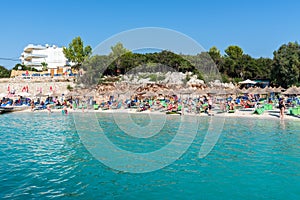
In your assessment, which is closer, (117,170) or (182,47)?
(117,170)

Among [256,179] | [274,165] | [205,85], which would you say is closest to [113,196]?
[256,179]

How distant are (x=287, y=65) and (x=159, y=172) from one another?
3201 centimetres

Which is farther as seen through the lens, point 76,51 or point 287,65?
point 76,51

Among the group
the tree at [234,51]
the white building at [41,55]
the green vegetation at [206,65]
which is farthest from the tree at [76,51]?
the tree at [234,51]

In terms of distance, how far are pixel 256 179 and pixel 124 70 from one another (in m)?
36.5

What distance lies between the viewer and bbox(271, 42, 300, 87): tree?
1314 inches

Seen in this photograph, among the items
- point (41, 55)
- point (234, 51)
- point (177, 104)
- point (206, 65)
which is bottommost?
point (177, 104)

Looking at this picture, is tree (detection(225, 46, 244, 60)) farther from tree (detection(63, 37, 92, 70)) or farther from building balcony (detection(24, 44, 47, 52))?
building balcony (detection(24, 44, 47, 52))

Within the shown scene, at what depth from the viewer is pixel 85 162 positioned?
805 centimetres

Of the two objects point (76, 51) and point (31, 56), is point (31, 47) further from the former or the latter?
point (76, 51)

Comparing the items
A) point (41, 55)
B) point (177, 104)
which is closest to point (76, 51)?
point (41, 55)

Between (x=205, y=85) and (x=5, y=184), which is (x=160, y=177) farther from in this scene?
(x=205, y=85)

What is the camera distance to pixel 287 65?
3403 cm

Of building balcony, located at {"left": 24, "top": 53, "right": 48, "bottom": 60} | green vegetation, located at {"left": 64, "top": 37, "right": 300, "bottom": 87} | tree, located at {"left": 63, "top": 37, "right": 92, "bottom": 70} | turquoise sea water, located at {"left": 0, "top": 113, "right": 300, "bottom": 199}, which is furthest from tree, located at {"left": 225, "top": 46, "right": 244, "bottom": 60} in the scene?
turquoise sea water, located at {"left": 0, "top": 113, "right": 300, "bottom": 199}
